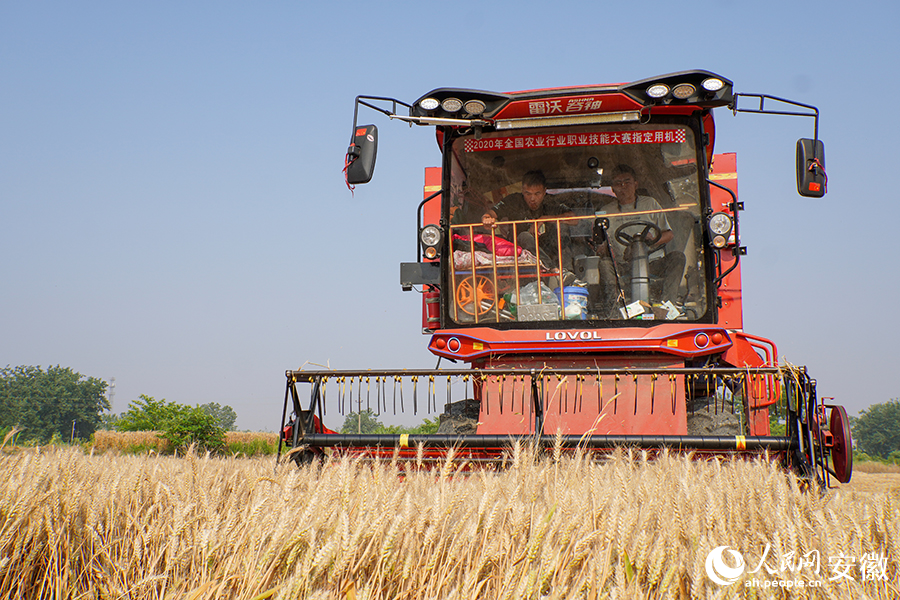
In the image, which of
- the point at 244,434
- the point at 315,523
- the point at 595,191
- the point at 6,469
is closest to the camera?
the point at 315,523

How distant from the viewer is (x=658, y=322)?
15.9 ft

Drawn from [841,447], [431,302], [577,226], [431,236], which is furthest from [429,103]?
[841,447]

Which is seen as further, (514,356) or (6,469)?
(514,356)

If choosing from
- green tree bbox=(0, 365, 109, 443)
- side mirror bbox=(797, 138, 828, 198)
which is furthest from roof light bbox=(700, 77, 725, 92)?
green tree bbox=(0, 365, 109, 443)

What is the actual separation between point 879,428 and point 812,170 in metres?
66.6

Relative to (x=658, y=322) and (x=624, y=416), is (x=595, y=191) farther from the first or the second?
(x=624, y=416)

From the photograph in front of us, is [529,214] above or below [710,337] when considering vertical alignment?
above

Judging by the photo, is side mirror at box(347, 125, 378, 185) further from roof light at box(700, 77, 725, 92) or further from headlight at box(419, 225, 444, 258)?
roof light at box(700, 77, 725, 92)

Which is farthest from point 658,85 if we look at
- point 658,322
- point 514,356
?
point 514,356

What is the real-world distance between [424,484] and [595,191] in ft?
11.5

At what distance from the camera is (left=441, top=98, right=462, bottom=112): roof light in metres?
5.11
